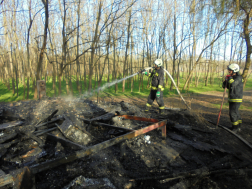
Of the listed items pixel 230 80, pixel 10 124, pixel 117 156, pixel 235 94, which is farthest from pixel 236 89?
pixel 10 124

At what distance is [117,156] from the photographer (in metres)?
3.52

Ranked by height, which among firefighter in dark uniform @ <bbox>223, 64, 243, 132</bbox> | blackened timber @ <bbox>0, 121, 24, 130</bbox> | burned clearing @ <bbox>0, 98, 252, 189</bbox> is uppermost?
firefighter in dark uniform @ <bbox>223, 64, 243, 132</bbox>

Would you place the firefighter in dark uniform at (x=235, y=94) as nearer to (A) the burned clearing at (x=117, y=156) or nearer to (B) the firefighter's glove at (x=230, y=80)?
(B) the firefighter's glove at (x=230, y=80)

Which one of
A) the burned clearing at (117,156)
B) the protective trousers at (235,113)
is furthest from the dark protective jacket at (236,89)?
the burned clearing at (117,156)

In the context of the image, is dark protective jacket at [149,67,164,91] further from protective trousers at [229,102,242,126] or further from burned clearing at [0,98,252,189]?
protective trousers at [229,102,242,126]

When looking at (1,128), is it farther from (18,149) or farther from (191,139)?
(191,139)

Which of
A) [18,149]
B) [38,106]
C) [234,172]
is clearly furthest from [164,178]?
[38,106]

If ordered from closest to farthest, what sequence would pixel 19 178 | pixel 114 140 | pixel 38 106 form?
pixel 19 178, pixel 114 140, pixel 38 106

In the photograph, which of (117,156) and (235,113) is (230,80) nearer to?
(235,113)

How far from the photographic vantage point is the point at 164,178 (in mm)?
2660

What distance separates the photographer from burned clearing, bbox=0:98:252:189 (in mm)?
2570

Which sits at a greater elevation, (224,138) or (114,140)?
(114,140)

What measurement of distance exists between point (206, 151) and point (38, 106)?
5961 millimetres

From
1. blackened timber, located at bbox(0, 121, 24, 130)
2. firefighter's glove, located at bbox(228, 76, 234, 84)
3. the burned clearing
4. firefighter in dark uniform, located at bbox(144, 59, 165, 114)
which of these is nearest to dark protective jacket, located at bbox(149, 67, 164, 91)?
firefighter in dark uniform, located at bbox(144, 59, 165, 114)
